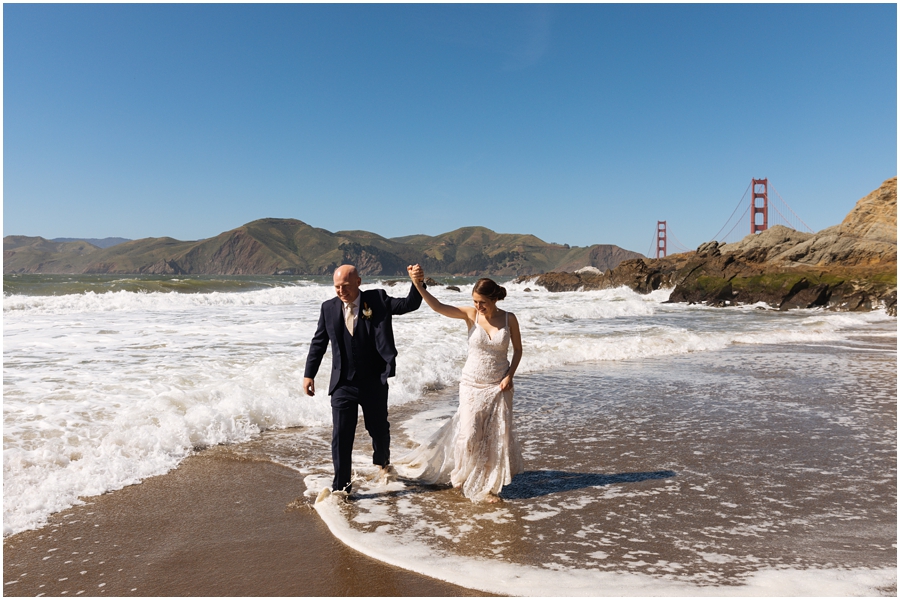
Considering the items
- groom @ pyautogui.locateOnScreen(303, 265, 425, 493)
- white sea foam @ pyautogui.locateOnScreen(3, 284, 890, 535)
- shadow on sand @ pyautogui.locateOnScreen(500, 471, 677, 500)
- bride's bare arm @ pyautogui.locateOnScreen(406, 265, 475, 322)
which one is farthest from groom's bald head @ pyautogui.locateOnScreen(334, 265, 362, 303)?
white sea foam @ pyautogui.locateOnScreen(3, 284, 890, 535)

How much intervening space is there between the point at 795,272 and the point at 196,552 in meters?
36.4

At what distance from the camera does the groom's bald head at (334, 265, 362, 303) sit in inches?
163

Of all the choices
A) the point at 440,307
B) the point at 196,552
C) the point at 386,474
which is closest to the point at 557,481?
the point at 386,474

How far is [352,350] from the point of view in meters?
4.23

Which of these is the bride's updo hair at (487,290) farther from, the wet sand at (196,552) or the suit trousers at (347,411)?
the wet sand at (196,552)

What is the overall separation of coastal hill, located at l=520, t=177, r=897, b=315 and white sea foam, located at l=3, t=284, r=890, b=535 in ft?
47.2

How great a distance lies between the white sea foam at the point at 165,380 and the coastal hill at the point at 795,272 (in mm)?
14377

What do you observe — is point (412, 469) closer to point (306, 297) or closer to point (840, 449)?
point (840, 449)

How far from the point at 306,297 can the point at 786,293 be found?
95.5 ft

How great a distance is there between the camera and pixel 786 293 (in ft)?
103

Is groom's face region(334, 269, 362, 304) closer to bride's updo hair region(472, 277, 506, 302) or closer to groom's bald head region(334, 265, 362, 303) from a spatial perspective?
groom's bald head region(334, 265, 362, 303)

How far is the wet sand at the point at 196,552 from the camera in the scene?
305cm

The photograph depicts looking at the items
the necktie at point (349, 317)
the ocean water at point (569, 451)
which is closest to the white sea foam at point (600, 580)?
the ocean water at point (569, 451)

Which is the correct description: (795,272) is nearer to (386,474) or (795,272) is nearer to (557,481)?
(557,481)
